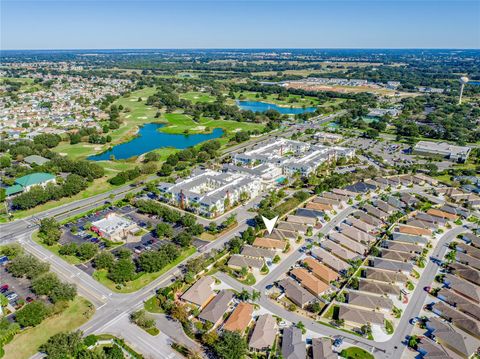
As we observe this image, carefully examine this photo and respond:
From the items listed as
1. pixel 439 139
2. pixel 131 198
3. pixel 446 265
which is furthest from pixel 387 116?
pixel 131 198

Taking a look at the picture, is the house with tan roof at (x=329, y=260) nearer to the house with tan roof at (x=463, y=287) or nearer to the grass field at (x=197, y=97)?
the house with tan roof at (x=463, y=287)

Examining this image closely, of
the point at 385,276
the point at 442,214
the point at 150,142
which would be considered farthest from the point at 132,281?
the point at 150,142

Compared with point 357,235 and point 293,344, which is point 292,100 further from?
point 293,344

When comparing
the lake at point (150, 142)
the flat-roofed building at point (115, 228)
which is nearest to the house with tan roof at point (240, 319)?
the flat-roofed building at point (115, 228)

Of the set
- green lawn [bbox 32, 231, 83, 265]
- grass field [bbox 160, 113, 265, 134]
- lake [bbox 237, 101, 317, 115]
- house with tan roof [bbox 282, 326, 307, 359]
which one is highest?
lake [bbox 237, 101, 317, 115]

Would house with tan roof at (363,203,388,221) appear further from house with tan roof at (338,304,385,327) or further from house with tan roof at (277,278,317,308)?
house with tan roof at (338,304,385,327)

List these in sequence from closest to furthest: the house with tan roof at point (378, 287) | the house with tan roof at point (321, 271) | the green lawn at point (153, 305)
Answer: the green lawn at point (153, 305) → the house with tan roof at point (378, 287) → the house with tan roof at point (321, 271)

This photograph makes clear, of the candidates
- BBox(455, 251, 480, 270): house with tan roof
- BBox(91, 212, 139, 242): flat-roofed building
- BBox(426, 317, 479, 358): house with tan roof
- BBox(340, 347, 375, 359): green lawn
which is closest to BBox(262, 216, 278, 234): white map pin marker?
BBox(91, 212, 139, 242): flat-roofed building
